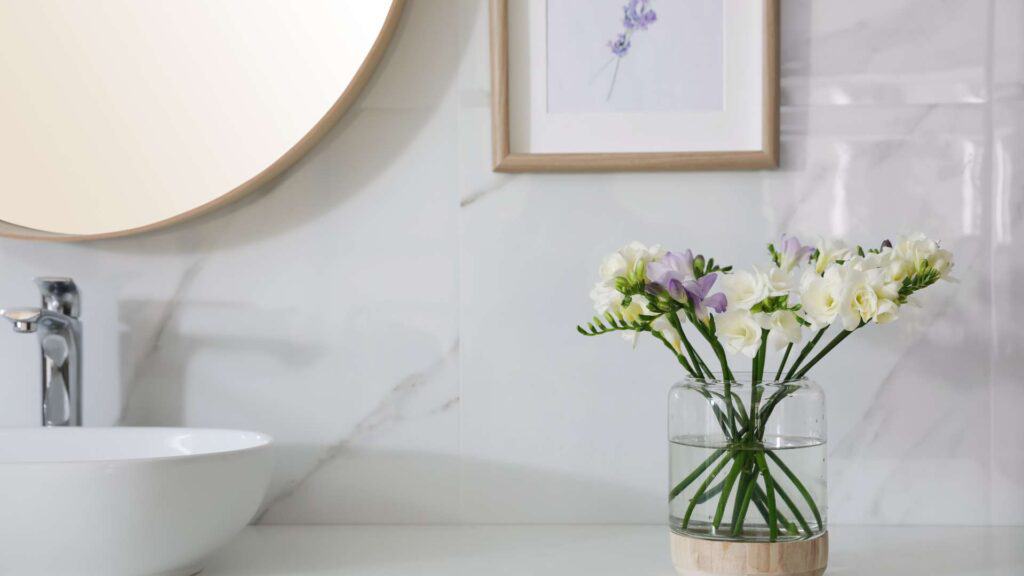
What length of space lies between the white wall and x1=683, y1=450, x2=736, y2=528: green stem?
0.67ft

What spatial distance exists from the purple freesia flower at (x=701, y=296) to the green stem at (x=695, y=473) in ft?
0.40

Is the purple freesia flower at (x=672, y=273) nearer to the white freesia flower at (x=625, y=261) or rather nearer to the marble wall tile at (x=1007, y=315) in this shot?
→ the white freesia flower at (x=625, y=261)

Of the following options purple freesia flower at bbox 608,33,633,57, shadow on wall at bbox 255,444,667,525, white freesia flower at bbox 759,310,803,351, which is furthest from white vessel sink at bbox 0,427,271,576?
purple freesia flower at bbox 608,33,633,57

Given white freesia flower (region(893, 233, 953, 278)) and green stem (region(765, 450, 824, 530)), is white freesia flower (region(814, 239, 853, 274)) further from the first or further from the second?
green stem (region(765, 450, 824, 530))

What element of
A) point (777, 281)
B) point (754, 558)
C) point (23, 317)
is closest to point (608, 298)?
point (777, 281)

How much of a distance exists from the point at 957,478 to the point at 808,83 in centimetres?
45

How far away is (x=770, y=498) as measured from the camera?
79 cm

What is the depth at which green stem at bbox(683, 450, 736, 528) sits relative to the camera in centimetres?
81

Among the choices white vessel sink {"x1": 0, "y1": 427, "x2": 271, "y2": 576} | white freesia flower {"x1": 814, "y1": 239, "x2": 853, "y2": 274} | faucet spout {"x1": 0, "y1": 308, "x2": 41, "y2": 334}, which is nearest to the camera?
white vessel sink {"x1": 0, "y1": 427, "x2": 271, "y2": 576}

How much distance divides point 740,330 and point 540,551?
0.31 m

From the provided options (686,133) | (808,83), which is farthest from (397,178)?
(808,83)

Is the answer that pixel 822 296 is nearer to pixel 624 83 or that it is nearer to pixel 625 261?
pixel 625 261

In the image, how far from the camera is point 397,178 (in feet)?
3.39

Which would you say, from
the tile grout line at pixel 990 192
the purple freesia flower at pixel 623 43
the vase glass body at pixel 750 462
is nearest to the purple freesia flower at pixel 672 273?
the vase glass body at pixel 750 462
